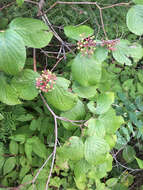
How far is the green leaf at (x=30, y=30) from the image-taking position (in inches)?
25.5

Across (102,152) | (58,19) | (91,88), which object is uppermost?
(58,19)

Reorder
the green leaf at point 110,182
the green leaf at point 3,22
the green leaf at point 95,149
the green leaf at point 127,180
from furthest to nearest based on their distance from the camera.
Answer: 1. the green leaf at point 127,180
2. the green leaf at point 110,182
3. the green leaf at point 3,22
4. the green leaf at point 95,149

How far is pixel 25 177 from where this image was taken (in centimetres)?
118

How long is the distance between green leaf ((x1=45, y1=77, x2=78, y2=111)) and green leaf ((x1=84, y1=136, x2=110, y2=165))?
167 mm

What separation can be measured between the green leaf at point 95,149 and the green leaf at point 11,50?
0.41m

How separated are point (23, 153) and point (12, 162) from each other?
0.09m

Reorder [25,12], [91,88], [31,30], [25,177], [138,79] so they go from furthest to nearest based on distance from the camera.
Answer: [138,79] < [25,177] < [25,12] < [91,88] < [31,30]

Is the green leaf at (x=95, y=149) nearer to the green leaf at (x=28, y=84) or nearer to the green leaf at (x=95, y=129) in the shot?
the green leaf at (x=95, y=129)

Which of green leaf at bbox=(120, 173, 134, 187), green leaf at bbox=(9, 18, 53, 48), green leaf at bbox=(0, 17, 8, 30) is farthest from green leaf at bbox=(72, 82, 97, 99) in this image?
green leaf at bbox=(120, 173, 134, 187)

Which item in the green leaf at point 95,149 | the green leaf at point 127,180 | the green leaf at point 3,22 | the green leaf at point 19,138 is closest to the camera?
the green leaf at point 95,149

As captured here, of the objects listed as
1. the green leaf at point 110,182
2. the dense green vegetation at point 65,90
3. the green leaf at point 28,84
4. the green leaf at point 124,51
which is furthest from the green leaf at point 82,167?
the green leaf at point 110,182

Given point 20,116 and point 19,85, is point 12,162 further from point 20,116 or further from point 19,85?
point 19,85

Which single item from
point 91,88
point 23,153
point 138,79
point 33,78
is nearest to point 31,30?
point 33,78

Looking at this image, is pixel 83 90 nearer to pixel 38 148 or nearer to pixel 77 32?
pixel 77 32
